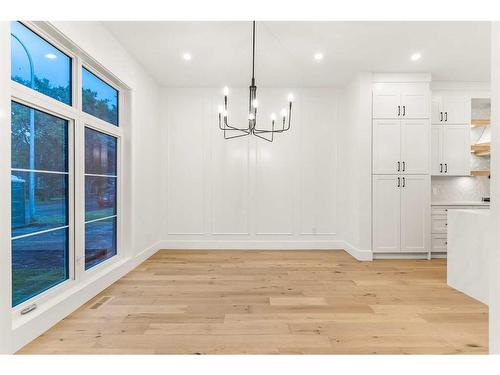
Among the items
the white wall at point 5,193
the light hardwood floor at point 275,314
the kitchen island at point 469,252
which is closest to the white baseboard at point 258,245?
the light hardwood floor at point 275,314

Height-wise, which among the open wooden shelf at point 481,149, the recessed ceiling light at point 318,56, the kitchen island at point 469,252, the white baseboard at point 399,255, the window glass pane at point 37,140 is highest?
the recessed ceiling light at point 318,56

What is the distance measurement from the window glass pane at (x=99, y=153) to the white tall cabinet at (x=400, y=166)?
3.72m

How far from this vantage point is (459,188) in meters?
4.87

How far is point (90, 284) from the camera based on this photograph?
2748 mm

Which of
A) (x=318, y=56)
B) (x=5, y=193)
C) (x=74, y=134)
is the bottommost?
(x=5, y=193)

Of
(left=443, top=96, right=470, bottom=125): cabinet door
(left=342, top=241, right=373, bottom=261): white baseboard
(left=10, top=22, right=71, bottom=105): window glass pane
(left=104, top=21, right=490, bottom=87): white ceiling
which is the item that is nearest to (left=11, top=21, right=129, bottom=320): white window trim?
(left=10, top=22, right=71, bottom=105): window glass pane

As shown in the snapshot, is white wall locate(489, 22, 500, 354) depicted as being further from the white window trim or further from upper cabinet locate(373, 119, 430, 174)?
upper cabinet locate(373, 119, 430, 174)

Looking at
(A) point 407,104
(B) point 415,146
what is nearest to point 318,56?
(A) point 407,104

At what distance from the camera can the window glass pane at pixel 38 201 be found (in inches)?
80.0

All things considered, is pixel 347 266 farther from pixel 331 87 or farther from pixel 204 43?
pixel 204 43

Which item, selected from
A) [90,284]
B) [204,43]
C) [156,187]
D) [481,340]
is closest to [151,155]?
[156,187]

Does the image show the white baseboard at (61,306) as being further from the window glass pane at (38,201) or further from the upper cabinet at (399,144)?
the upper cabinet at (399,144)

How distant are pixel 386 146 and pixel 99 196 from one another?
4059 mm

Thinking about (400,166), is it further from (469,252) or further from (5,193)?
(5,193)
